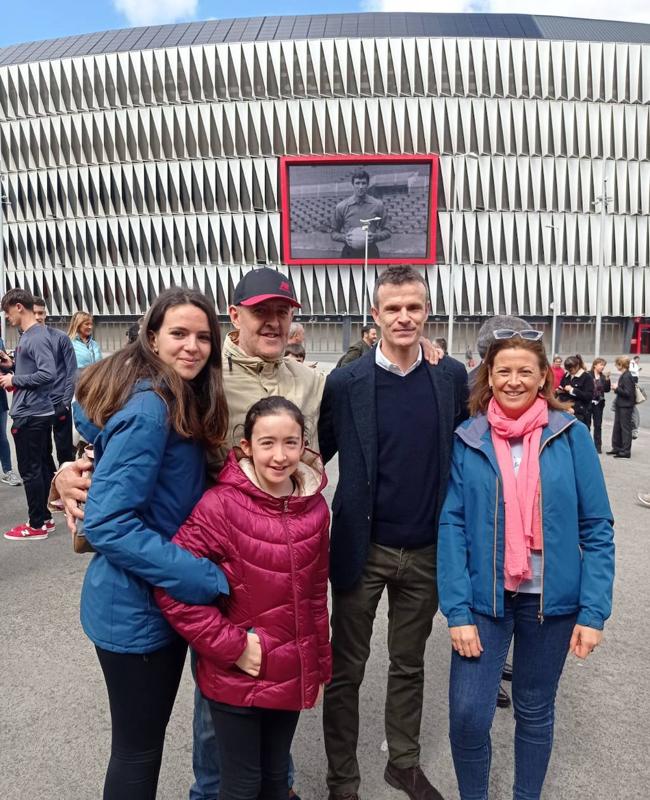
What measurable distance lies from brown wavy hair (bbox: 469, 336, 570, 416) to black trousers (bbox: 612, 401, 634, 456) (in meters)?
10.1

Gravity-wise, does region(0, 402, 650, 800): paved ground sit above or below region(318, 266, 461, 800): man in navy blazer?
below

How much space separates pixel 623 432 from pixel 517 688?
1042 cm

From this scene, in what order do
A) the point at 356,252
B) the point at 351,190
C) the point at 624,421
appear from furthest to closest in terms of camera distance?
the point at 356,252
the point at 351,190
the point at 624,421

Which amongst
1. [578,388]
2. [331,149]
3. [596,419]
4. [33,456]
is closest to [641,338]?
[331,149]

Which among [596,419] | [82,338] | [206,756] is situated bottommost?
[596,419]

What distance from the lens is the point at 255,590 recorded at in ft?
7.05

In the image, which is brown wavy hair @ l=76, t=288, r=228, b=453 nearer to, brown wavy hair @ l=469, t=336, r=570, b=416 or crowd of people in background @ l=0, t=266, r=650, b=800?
crowd of people in background @ l=0, t=266, r=650, b=800

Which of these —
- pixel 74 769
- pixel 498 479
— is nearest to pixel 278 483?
pixel 498 479

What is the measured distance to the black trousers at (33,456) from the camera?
6.14 meters

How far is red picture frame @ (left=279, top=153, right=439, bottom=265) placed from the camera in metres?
47.2

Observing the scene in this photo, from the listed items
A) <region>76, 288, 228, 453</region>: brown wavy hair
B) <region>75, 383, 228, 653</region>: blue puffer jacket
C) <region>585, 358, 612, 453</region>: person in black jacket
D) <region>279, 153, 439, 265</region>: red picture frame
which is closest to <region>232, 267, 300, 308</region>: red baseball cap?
<region>76, 288, 228, 453</region>: brown wavy hair

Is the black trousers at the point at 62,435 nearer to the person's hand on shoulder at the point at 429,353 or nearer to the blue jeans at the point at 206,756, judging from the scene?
the blue jeans at the point at 206,756

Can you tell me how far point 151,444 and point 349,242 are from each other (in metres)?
48.8

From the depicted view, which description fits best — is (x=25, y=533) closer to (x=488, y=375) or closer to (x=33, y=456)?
(x=33, y=456)
